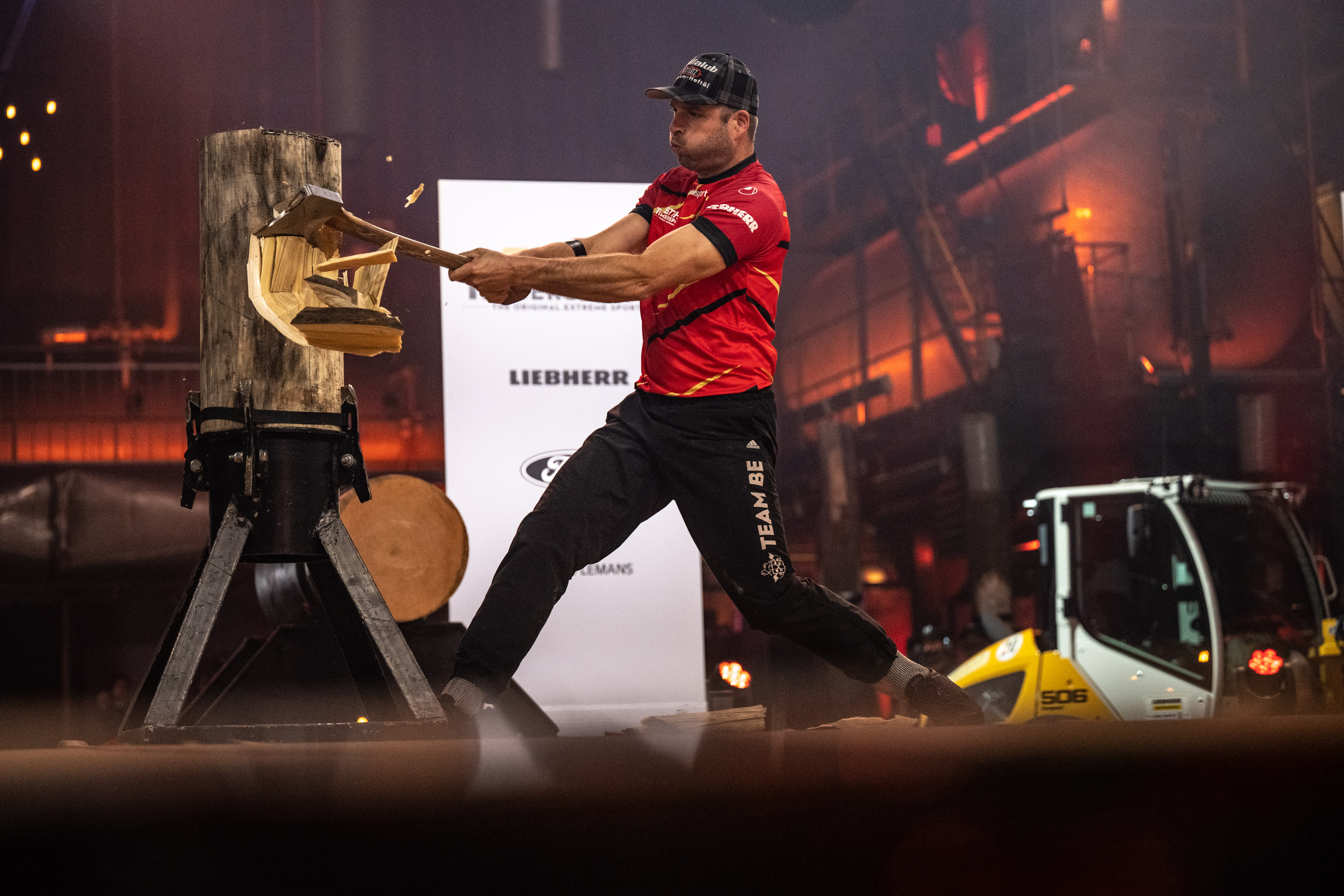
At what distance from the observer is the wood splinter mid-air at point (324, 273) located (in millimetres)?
2631

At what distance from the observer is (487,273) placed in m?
2.76

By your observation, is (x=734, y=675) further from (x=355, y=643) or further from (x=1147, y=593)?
(x=355, y=643)

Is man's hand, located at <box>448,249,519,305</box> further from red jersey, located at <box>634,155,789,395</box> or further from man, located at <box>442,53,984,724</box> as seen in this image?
red jersey, located at <box>634,155,789,395</box>

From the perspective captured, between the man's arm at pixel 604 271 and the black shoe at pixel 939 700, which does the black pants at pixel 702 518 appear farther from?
the man's arm at pixel 604 271

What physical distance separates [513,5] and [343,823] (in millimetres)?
6176

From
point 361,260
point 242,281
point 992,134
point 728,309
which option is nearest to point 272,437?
point 242,281

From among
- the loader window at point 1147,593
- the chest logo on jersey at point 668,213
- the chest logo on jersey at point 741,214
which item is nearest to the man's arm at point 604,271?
the chest logo on jersey at point 741,214

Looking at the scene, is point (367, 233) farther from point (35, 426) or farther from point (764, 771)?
point (35, 426)

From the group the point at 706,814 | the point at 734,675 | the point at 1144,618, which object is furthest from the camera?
the point at 1144,618

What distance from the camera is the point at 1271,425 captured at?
388 inches

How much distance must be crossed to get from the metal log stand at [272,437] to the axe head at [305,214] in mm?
195

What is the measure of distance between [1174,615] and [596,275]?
227 inches

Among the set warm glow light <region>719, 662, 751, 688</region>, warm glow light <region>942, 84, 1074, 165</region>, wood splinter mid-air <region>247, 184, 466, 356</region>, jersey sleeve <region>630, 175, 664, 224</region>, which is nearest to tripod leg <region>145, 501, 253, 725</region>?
wood splinter mid-air <region>247, 184, 466, 356</region>

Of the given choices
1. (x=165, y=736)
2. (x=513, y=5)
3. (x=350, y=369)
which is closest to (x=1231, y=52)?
(x=513, y=5)
